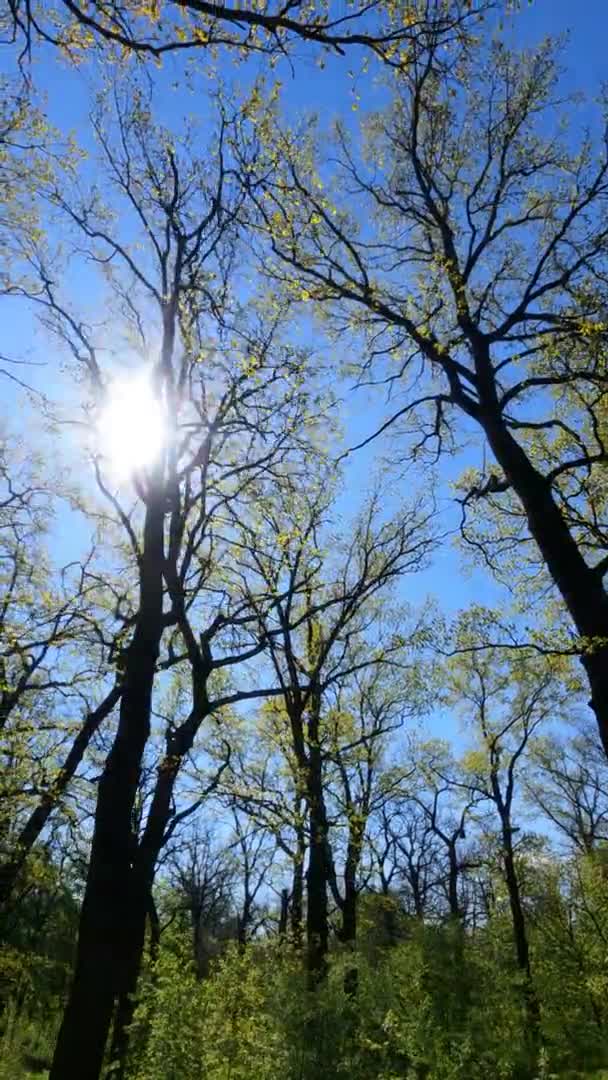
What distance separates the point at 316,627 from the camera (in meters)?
17.4

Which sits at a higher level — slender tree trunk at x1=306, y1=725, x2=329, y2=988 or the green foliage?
slender tree trunk at x1=306, y1=725, x2=329, y2=988

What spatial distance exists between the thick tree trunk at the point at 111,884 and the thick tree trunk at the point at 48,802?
379 centimetres

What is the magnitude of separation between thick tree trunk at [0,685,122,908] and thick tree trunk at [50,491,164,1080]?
3.79m

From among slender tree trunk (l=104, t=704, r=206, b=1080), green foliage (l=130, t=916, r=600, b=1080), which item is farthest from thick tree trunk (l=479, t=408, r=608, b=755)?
slender tree trunk (l=104, t=704, r=206, b=1080)

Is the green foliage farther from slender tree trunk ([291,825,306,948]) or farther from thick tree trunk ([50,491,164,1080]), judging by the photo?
slender tree trunk ([291,825,306,948])

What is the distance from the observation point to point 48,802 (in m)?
9.70

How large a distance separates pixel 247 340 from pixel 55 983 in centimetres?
2331

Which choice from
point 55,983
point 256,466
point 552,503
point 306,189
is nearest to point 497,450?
point 552,503

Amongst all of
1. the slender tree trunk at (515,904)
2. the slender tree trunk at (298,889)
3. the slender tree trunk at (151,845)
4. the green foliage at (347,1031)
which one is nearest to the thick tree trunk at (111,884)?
the slender tree trunk at (151,845)

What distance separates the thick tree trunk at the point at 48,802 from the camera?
10.2 metres

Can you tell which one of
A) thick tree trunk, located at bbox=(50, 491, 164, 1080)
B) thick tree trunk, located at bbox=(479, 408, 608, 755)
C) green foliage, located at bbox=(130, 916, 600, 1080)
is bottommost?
green foliage, located at bbox=(130, 916, 600, 1080)

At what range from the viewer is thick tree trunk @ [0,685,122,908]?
10.2 metres

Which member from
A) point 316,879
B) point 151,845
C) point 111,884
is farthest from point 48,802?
point 316,879

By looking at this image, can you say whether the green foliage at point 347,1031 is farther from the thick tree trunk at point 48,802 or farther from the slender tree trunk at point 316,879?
the thick tree trunk at point 48,802
